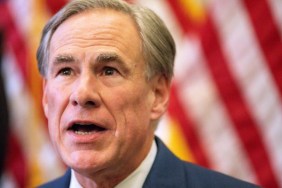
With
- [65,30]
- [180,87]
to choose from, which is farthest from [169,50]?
[180,87]

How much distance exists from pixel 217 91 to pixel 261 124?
0.20 meters

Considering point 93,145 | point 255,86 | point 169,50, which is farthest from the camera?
point 255,86

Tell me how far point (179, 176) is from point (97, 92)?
319 mm

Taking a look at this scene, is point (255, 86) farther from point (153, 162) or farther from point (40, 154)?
point (40, 154)

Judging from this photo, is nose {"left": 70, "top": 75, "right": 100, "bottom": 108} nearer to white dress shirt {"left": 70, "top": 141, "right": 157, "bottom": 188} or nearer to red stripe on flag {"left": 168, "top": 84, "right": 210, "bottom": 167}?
white dress shirt {"left": 70, "top": 141, "right": 157, "bottom": 188}

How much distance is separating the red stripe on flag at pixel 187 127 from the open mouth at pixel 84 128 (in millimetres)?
804

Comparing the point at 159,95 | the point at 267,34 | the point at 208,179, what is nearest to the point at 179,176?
the point at 208,179

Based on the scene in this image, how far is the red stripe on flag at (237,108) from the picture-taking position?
5.99 feet

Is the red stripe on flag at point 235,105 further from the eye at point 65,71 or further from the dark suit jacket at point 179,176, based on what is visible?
the eye at point 65,71

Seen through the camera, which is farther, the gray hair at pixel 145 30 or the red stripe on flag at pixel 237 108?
the red stripe on flag at pixel 237 108

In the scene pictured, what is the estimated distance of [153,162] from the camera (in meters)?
1.24

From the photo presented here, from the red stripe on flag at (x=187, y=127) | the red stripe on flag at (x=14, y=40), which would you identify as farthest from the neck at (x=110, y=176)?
the red stripe on flag at (x=14, y=40)

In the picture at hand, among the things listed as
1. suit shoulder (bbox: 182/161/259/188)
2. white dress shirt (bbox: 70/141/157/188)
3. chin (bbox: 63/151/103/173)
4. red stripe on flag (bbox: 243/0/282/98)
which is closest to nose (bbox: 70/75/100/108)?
chin (bbox: 63/151/103/173)

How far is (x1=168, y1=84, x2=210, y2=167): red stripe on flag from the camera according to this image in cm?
187
